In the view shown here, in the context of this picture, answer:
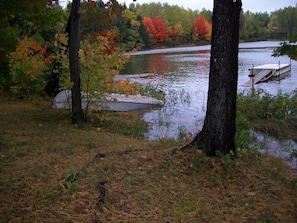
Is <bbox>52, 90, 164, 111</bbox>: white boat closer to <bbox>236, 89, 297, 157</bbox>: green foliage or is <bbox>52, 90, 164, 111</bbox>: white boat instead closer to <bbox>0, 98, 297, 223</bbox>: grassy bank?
<bbox>236, 89, 297, 157</bbox>: green foliage

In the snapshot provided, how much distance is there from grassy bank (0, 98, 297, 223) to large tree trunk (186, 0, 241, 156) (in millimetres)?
273

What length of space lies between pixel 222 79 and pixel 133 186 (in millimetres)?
1860

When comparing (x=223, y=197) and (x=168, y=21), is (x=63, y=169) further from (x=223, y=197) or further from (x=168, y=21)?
(x=168, y=21)

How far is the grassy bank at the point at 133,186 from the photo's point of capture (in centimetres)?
330

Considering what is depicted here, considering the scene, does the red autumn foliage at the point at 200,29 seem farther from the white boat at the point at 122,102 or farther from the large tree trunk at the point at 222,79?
the large tree trunk at the point at 222,79

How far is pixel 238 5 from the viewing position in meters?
4.21

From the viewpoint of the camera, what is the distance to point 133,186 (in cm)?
384

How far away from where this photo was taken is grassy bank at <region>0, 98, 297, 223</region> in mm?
3301

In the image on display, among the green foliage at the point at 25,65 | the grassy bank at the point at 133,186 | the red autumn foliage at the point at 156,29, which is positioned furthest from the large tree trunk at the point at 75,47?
the red autumn foliage at the point at 156,29

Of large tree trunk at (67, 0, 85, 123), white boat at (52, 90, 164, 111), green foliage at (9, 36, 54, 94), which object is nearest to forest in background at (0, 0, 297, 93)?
green foliage at (9, 36, 54, 94)

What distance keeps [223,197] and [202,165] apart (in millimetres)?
710

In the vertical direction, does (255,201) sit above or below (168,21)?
below

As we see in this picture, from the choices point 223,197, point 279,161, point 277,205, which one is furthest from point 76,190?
point 279,161

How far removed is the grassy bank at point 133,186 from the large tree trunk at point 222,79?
273 millimetres
